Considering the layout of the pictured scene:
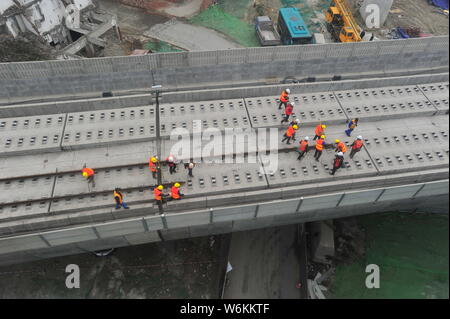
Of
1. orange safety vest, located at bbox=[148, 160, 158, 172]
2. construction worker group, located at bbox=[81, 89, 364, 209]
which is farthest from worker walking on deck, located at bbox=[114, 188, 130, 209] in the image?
orange safety vest, located at bbox=[148, 160, 158, 172]

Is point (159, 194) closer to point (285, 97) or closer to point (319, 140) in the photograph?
point (319, 140)

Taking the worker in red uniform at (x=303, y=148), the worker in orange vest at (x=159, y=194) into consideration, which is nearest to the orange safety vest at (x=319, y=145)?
the worker in red uniform at (x=303, y=148)

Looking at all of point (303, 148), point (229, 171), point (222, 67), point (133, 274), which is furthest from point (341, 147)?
point (133, 274)

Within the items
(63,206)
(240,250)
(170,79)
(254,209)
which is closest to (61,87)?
(170,79)

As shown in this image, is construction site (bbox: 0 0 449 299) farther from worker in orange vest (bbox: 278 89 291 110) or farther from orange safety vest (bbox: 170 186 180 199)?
worker in orange vest (bbox: 278 89 291 110)

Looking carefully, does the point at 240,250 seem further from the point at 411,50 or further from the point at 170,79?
the point at 411,50

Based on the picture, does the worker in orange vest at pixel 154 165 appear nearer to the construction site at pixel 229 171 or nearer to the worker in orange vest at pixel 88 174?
the construction site at pixel 229 171
